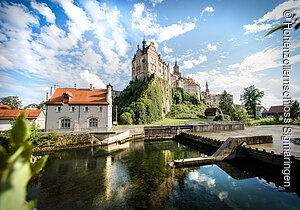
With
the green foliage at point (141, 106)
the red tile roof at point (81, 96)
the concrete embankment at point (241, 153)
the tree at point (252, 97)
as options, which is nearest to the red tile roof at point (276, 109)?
the tree at point (252, 97)

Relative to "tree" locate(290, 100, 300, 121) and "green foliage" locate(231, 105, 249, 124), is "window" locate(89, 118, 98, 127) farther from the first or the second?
"tree" locate(290, 100, 300, 121)

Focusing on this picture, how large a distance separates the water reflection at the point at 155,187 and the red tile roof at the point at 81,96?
12.8 meters

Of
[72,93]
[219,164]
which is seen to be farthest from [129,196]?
[72,93]

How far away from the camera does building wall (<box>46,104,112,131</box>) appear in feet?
74.2

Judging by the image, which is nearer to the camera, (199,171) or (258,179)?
(258,179)

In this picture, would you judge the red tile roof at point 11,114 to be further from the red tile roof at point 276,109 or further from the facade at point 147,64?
the red tile roof at point 276,109

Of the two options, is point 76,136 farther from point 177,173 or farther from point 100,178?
point 177,173

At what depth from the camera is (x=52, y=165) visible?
13.7m

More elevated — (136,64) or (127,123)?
(136,64)

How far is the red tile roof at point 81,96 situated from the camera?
23572 mm

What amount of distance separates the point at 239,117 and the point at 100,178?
56022 mm

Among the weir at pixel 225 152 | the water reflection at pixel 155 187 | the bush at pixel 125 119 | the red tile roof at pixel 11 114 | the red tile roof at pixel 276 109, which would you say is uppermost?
the red tile roof at pixel 276 109

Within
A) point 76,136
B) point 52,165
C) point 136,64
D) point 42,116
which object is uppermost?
point 136,64

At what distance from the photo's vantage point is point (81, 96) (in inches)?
989
